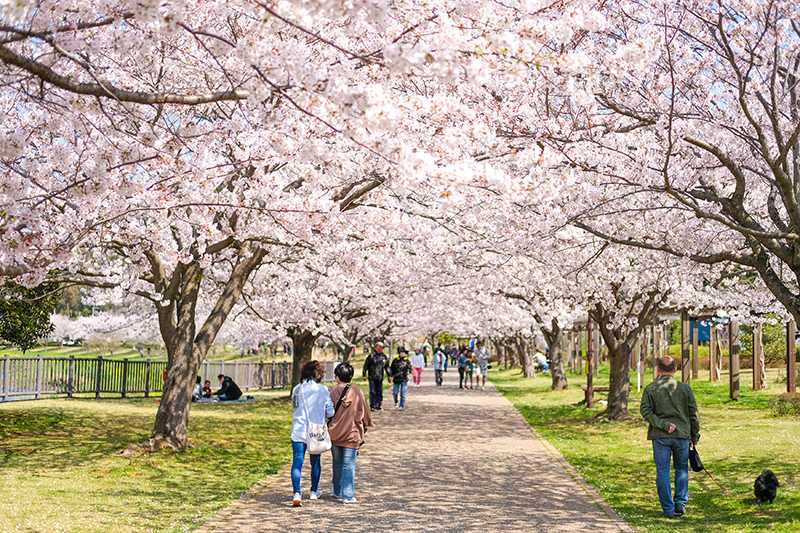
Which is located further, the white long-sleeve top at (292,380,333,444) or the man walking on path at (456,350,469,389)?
the man walking on path at (456,350,469,389)

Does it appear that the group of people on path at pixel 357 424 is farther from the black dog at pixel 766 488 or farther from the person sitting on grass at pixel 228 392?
the person sitting on grass at pixel 228 392

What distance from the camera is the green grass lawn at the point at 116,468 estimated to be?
9398 millimetres

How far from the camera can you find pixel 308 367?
34.8 ft

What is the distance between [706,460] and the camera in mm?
14445

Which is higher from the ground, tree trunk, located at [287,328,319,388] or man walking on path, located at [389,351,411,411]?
tree trunk, located at [287,328,319,388]

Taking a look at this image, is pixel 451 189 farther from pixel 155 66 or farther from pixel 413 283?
pixel 413 283

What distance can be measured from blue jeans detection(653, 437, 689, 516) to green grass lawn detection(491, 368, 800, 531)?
7.2 inches

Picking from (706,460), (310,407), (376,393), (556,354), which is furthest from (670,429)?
(556,354)

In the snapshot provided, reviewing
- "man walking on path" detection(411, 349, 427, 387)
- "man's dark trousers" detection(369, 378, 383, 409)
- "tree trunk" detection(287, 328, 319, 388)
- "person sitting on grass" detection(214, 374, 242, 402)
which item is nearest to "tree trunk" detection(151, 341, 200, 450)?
"man's dark trousers" detection(369, 378, 383, 409)

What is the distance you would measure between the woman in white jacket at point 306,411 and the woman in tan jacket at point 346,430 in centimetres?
27

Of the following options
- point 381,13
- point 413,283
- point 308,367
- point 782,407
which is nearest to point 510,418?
point 413,283

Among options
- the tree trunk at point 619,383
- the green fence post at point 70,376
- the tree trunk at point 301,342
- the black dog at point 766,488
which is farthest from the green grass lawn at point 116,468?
the tree trunk at point 619,383

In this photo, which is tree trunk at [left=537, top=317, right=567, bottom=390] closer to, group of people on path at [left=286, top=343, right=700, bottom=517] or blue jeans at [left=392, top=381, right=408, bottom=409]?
blue jeans at [left=392, top=381, right=408, bottom=409]

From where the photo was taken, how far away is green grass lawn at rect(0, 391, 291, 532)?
940 cm
